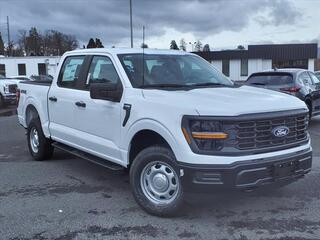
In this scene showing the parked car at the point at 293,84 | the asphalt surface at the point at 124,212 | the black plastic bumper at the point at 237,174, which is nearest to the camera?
the black plastic bumper at the point at 237,174

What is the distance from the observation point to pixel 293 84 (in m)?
12.2

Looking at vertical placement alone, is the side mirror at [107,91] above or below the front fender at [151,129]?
above

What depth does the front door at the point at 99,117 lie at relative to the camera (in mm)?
5812

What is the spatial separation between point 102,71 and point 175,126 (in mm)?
1946

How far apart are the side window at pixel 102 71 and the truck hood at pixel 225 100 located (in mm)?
773

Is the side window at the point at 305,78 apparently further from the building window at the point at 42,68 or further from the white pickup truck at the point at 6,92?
the building window at the point at 42,68

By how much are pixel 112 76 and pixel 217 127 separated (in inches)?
76.0

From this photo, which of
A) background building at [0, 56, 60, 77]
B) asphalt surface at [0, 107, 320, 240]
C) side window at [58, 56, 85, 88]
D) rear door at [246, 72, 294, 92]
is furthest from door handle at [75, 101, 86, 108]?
background building at [0, 56, 60, 77]

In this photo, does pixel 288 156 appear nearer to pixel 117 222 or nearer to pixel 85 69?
pixel 117 222

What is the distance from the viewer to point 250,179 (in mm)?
4691

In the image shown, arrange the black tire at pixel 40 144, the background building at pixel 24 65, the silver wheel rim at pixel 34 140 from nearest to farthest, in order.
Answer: the black tire at pixel 40 144, the silver wheel rim at pixel 34 140, the background building at pixel 24 65

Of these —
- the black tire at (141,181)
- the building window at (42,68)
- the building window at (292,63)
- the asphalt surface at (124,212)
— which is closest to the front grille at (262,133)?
the black tire at (141,181)

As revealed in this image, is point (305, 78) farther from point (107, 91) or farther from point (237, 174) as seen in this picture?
point (237, 174)

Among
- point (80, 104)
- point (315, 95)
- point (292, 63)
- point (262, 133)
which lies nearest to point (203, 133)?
point (262, 133)
